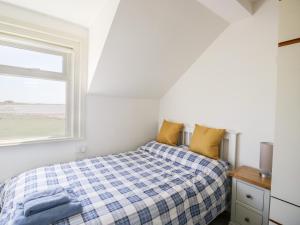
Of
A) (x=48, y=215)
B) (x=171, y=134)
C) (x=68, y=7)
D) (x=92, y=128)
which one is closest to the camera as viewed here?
(x=48, y=215)

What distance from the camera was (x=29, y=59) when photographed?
2055 mm

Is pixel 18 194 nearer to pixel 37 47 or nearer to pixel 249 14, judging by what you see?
pixel 37 47

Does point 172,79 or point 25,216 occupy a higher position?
point 172,79

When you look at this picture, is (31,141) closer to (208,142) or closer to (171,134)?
(171,134)

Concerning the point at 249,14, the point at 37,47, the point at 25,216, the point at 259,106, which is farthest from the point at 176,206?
the point at 37,47

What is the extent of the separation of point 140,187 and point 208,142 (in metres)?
1.01

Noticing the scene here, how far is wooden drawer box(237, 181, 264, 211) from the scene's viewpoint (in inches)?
62.4

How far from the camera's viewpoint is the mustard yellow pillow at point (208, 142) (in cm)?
206

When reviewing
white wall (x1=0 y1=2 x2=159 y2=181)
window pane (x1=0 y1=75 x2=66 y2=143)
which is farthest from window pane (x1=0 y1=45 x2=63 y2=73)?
white wall (x1=0 y1=2 x2=159 y2=181)

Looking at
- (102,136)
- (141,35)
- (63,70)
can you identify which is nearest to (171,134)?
(102,136)

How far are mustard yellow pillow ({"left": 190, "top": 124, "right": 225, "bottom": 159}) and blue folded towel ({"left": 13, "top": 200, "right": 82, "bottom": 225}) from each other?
145 centimetres

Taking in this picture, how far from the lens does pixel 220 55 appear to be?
7.38 ft

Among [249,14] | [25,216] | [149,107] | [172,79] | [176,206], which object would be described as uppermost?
[249,14]

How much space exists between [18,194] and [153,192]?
3.41ft
